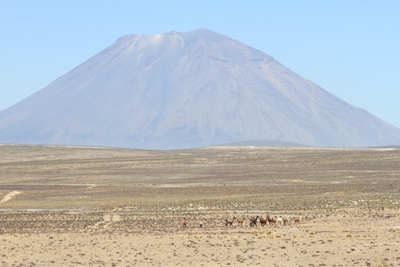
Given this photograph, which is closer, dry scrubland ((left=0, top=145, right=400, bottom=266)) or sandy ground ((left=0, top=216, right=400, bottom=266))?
sandy ground ((left=0, top=216, right=400, bottom=266))

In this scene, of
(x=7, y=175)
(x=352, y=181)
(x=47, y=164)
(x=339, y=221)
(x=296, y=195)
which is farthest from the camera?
(x=47, y=164)

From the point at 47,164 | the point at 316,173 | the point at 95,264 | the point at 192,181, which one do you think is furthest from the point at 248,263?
the point at 47,164

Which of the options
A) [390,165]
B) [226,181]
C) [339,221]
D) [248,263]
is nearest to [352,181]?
[226,181]

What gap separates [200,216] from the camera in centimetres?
3900

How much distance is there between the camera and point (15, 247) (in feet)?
90.4

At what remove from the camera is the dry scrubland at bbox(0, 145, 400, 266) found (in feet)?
82.1

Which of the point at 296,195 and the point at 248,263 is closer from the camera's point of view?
the point at 248,263

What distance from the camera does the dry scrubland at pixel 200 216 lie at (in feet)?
82.1

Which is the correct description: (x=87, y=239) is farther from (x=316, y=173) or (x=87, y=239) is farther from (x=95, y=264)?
(x=316, y=173)

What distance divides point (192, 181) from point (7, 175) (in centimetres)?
2065

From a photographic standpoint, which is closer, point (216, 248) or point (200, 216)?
point (216, 248)

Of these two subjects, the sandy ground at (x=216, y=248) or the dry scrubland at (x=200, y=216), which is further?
the dry scrubland at (x=200, y=216)

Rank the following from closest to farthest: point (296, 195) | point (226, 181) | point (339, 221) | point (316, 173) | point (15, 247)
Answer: point (15, 247) → point (339, 221) → point (296, 195) → point (226, 181) → point (316, 173)

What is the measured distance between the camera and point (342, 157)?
10138cm
